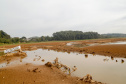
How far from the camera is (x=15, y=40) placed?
4841 centimetres

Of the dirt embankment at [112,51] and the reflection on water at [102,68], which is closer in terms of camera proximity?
the reflection on water at [102,68]

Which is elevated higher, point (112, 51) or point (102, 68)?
point (112, 51)

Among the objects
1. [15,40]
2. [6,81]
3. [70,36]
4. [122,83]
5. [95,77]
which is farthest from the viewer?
[70,36]

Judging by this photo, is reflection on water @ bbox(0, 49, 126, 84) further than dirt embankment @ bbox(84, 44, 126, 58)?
No

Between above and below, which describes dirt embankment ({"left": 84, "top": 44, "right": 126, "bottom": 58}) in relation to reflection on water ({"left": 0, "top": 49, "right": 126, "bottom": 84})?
above

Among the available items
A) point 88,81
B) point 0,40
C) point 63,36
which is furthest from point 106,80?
point 63,36

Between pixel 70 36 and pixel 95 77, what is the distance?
7252cm

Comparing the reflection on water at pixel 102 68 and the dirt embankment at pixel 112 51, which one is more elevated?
the dirt embankment at pixel 112 51

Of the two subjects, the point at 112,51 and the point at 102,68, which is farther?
the point at 112,51

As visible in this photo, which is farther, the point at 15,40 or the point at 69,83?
the point at 15,40

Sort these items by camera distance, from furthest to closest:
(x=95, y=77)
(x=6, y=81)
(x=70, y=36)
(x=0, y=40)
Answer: (x=70, y=36) → (x=0, y=40) → (x=95, y=77) → (x=6, y=81)

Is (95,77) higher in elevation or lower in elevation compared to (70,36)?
lower

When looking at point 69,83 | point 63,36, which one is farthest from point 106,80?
point 63,36

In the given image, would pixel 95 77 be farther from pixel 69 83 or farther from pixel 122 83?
pixel 69 83
